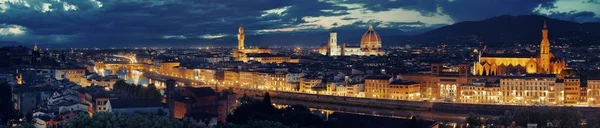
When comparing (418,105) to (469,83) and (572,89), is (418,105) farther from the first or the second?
(572,89)

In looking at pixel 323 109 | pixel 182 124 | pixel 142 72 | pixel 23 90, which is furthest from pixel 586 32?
Answer: pixel 182 124

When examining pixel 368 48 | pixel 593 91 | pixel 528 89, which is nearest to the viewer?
pixel 593 91

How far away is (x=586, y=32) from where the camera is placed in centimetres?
8781

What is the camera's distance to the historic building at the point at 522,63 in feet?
→ 117

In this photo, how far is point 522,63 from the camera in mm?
38125

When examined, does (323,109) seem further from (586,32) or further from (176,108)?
(586,32)

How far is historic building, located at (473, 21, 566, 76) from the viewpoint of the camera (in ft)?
117

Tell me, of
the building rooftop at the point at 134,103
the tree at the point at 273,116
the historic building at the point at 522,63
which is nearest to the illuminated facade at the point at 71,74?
the building rooftop at the point at 134,103

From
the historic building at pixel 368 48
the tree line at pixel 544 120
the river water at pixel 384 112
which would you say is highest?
the historic building at pixel 368 48

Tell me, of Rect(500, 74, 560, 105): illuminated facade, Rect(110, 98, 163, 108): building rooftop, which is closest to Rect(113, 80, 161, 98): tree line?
Rect(110, 98, 163, 108): building rooftop

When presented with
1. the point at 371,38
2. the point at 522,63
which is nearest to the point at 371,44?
the point at 371,38

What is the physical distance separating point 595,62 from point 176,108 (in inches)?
1469

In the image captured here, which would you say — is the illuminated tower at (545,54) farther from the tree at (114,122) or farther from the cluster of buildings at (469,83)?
the tree at (114,122)

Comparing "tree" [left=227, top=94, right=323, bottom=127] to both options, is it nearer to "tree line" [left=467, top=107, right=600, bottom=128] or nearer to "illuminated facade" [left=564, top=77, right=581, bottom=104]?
"tree line" [left=467, top=107, right=600, bottom=128]
